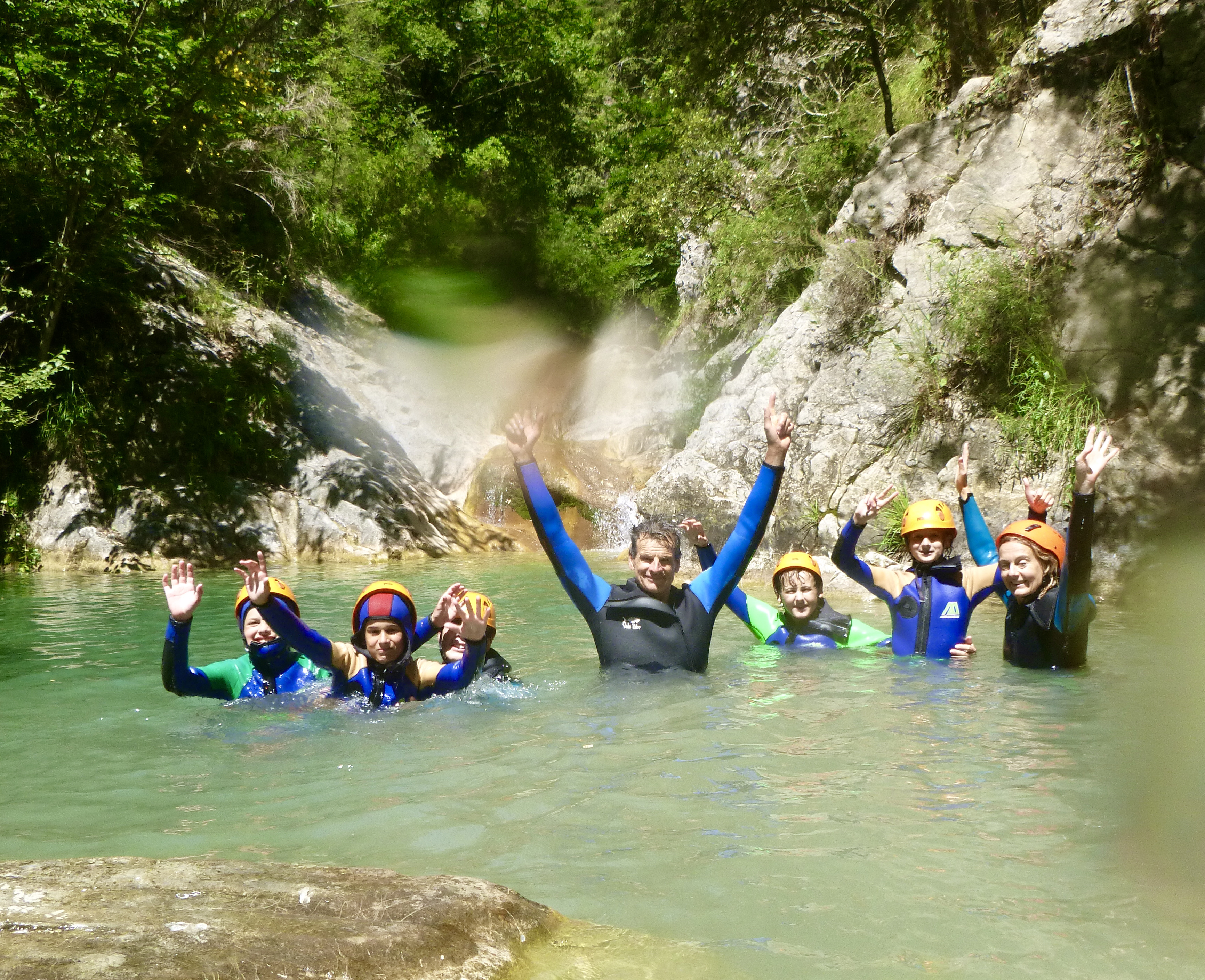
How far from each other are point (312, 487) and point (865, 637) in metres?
10.9

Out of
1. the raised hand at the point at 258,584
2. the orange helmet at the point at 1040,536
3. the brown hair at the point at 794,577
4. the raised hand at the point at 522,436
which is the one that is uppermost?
the raised hand at the point at 522,436

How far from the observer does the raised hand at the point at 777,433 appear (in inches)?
192

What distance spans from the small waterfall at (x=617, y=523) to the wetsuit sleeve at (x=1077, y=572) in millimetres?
10160

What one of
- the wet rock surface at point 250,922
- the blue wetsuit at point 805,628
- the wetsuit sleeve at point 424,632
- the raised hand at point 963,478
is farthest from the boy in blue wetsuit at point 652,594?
the wet rock surface at point 250,922

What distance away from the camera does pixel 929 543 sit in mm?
6430

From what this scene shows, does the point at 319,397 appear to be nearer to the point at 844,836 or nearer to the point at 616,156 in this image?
the point at 616,156

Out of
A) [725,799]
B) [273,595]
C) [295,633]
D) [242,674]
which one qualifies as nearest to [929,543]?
[725,799]

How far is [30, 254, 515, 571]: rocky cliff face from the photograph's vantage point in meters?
13.4

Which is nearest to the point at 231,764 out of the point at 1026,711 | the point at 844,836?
the point at 844,836

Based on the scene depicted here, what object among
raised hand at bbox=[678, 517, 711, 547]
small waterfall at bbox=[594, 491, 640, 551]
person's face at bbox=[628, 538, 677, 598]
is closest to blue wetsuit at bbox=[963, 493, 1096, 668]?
raised hand at bbox=[678, 517, 711, 547]

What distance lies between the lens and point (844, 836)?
10.5 feet

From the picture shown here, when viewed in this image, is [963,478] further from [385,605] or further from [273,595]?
[273,595]

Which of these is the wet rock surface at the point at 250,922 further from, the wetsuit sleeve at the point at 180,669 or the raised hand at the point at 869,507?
the raised hand at the point at 869,507

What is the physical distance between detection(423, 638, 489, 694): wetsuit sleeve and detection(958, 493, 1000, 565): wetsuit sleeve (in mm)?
3496
